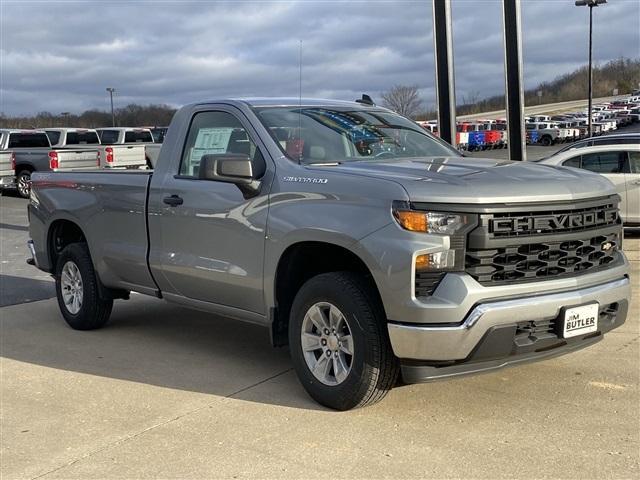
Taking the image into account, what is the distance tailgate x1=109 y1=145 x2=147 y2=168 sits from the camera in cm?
2009

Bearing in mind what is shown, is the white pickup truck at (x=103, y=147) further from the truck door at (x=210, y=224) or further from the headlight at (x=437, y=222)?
the headlight at (x=437, y=222)

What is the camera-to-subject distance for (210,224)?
17.1ft

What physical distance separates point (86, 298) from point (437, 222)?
12.7 ft

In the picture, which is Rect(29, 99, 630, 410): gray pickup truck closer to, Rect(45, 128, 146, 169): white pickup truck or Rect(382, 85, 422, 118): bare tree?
Rect(382, 85, 422, 118): bare tree

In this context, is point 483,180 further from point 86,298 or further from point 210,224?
point 86,298

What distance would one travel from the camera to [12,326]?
706 centimetres

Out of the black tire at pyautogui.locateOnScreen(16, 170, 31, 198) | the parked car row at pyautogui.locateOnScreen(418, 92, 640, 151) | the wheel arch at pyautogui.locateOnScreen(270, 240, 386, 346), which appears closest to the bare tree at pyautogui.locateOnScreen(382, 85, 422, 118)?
the wheel arch at pyautogui.locateOnScreen(270, 240, 386, 346)

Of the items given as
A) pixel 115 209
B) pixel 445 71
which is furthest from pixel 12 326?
pixel 445 71

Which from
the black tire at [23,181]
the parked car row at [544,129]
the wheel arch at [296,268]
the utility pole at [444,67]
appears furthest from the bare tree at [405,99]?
the parked car row at [544,129]

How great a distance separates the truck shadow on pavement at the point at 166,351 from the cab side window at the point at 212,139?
1.49 meters

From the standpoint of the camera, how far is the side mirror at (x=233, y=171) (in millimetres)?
4750

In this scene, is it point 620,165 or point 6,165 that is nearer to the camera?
point 620,165

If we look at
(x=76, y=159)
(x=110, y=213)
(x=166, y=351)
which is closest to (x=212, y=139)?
(x=110, y=213)

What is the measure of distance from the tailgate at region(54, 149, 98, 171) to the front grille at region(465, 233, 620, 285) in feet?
55.5
